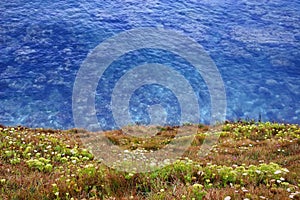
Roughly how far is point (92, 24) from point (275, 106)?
2057cm

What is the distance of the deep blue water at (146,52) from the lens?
2497 cm

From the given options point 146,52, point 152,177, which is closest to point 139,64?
point 146,52

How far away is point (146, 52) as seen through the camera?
31.9 meters

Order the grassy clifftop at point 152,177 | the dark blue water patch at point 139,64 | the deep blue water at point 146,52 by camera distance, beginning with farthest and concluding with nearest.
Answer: the deep blue water at point 146,52, the dark blue water patch at point 139,64, the grassy clifftop at point 152,177

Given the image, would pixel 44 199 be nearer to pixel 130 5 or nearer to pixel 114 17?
pixel 114 17

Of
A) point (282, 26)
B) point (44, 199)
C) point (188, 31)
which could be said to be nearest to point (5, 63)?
point (188, 31)

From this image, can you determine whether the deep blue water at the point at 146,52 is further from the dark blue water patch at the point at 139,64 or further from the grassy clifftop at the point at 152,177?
the grassy clifftop at the point at 152,177

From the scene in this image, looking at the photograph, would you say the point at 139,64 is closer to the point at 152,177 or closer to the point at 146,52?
the point at 146,52

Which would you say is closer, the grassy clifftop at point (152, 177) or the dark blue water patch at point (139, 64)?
the grassy clifftop at point (152, 177)

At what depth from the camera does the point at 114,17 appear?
37906 millimetres

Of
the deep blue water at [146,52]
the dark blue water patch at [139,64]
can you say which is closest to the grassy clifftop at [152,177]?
the dark blue water patch at [139,64]

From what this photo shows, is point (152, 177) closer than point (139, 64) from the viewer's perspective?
Yes

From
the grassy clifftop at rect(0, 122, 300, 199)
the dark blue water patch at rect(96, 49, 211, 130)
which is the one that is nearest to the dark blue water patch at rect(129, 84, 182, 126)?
the dark blue water patch at rect(96, 49, 211, 130)

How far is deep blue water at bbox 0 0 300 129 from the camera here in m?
25.0
